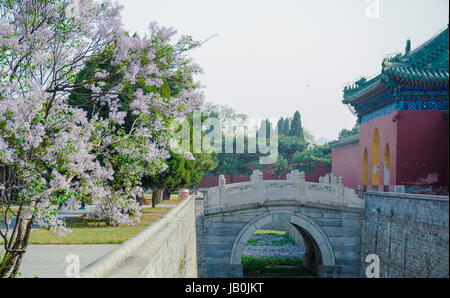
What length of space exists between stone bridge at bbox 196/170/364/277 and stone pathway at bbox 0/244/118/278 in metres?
4.12

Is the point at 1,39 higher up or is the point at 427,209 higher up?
the point at 1,39

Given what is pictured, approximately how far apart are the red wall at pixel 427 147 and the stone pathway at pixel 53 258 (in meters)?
6.14

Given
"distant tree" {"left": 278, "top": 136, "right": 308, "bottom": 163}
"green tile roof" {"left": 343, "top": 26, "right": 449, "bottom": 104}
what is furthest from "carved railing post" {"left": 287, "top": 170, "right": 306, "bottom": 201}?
"distant tree" {"left": 278, "top": 136, "right": 308, "bottom": 163}

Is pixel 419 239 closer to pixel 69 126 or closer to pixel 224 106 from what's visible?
pixel 69 126

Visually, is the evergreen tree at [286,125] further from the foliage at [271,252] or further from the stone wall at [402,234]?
the stone wall at [402,234]

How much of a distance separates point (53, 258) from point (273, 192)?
8.23 metres

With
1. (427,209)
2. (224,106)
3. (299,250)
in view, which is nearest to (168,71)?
(427,209)

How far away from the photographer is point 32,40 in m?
8.55

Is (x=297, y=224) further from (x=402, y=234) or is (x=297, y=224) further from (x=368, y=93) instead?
(x=402, y=234)

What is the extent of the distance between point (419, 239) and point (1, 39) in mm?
9354

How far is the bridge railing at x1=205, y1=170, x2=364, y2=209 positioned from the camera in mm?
17656

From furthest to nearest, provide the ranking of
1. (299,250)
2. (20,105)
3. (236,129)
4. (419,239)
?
(236,129) < (299,250) < (419,239) < (20,105)

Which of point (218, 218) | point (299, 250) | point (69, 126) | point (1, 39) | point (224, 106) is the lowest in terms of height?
point (299, 250)
